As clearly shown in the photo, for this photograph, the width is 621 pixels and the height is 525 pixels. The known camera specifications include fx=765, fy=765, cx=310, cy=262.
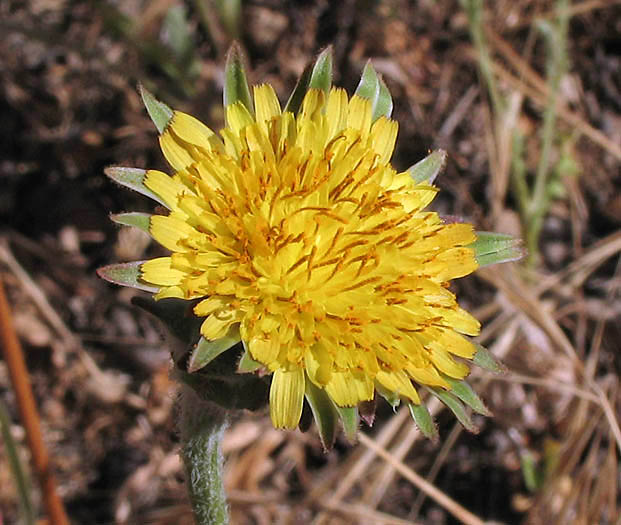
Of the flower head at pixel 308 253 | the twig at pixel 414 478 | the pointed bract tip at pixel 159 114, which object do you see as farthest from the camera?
the twig at pixel 414 478

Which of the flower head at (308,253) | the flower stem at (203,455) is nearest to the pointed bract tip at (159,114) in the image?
the flower head at (308,253)

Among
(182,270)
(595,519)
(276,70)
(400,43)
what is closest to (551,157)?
(400,43)

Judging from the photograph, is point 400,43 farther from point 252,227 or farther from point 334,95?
point 252,227

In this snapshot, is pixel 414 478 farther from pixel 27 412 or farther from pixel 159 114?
pixel 159 114

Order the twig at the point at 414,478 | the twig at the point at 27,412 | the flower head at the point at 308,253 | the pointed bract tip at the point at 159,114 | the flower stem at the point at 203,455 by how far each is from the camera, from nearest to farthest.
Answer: the flower head at the point at 308,253, the pointed bract tip at the point at 159,114, the flower stem at the point at 203,455, the twig at the point at 27,412, the twig at the point at 414,478

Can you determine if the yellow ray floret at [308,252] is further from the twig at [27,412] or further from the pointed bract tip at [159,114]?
the twig at [27,412]

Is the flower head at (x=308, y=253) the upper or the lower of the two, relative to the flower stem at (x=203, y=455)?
upper

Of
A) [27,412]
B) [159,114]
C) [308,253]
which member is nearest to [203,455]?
[308,253]
